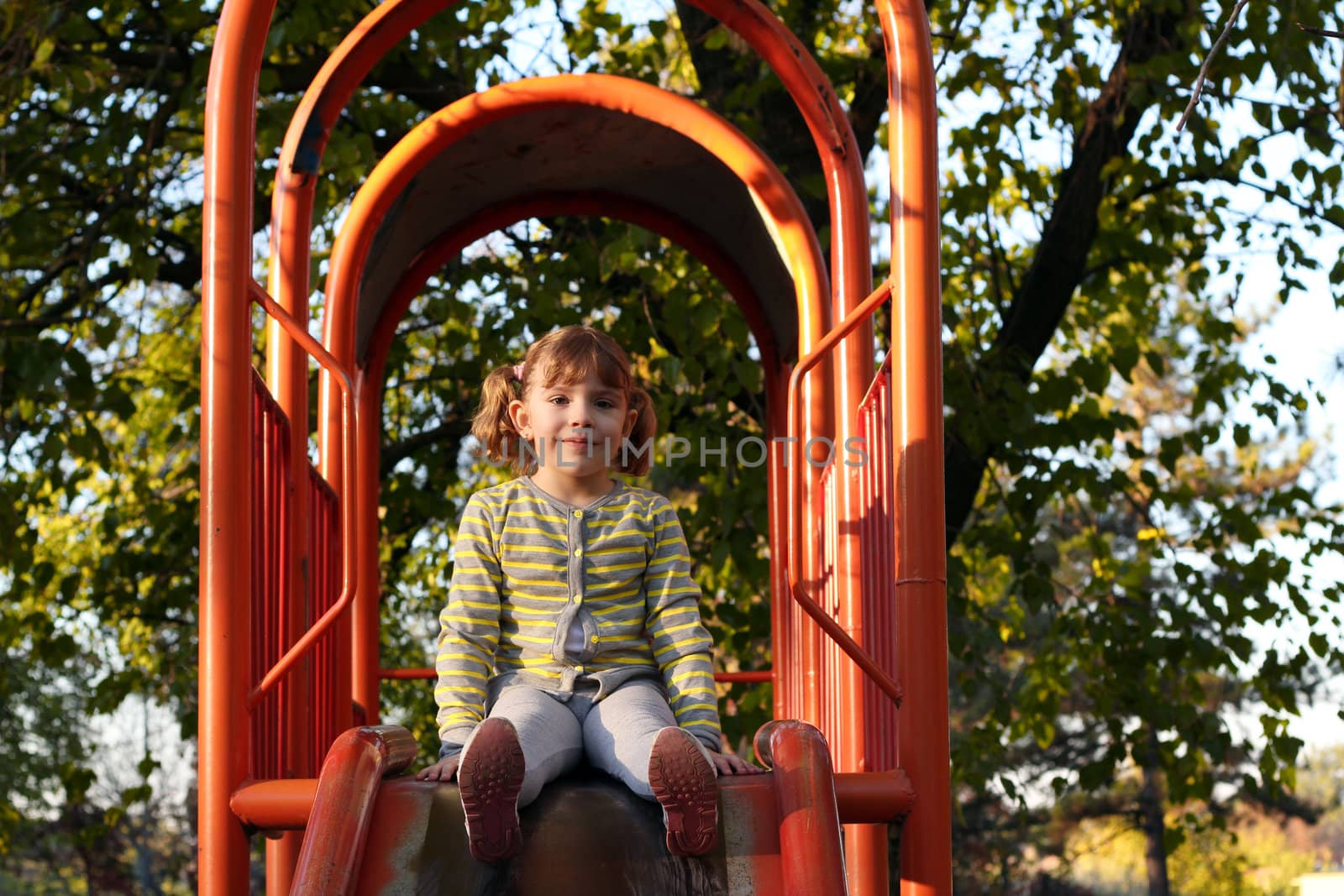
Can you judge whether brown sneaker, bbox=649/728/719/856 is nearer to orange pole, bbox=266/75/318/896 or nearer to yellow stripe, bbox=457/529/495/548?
yellow stripe, bbox=457/529/495/548

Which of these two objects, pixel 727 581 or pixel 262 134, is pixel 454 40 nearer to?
pixel 262 134

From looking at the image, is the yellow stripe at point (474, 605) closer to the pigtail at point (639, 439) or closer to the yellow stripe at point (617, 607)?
the yellow stripe at point (617, 607)

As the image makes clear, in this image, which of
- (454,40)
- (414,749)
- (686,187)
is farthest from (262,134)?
(414,749)

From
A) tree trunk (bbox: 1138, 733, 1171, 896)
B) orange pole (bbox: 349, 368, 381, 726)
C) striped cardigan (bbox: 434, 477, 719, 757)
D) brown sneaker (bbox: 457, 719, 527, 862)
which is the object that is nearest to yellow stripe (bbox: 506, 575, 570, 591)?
striped cardigan (bbox: 434, 477, 719, 757)

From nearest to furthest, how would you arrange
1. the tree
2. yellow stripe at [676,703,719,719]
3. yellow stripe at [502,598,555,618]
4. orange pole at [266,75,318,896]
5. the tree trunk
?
yellow stripe at [676,703,719,719] < yellow stripe at [502,598,555,618] < orange pole at [266,75,318,896] < the tree < the tree trunk

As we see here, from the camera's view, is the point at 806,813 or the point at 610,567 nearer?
the point at 806,813

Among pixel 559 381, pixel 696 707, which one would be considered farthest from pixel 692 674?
pixel 559 381

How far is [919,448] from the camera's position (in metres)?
2.69

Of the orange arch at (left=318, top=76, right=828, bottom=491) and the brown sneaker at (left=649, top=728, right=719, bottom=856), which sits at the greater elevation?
the orange arch at (left=318, top=76, right=828, bottom=491)

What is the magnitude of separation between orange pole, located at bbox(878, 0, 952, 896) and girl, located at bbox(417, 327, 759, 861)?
1.23ft

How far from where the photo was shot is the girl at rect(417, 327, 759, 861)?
8.48 ft

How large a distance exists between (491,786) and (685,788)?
0.98ft

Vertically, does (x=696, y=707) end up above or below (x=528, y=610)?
below

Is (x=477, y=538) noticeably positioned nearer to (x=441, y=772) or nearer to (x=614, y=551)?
(x=614, y=551)
